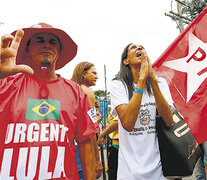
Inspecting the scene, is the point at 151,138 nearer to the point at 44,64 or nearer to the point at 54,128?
the point at 54,128

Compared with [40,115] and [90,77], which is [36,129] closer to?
[40,115]

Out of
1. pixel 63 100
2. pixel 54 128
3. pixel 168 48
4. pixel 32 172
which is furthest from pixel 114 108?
pixel 168 48

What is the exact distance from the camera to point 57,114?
1.30 m

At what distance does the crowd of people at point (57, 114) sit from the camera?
1.12m

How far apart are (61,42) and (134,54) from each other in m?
0.77

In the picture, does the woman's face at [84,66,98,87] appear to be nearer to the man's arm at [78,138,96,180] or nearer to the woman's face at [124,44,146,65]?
the woman's face at [124,44,146,65]

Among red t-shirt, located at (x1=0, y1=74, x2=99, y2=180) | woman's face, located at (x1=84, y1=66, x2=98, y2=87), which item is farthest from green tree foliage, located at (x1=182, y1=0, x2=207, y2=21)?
red t-shirt, located at (x1=0, y1=74, x2=99, y2=180)

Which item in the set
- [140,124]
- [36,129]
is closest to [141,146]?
[140,124]

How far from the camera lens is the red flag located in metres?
1.77

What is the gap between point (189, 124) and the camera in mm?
1716

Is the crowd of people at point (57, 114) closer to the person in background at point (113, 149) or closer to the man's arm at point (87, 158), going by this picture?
the man's arm at point (87, 158)

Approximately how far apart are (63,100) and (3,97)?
1.30ft

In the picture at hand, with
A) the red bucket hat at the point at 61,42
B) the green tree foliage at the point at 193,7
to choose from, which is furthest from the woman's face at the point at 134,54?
the green tree foliage at the point at 193,7

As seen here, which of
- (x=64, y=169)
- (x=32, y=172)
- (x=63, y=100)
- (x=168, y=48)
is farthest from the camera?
(x=168, y=48)
